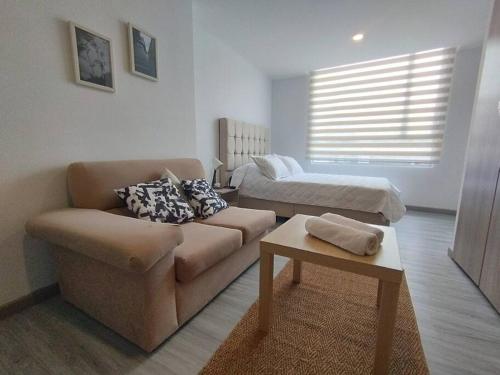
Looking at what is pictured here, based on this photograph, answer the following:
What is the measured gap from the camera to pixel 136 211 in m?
1.54

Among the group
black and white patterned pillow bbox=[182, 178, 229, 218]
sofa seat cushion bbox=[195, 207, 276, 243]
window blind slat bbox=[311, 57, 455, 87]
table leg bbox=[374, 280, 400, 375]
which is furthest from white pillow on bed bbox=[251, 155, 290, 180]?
table leg bbox=[374, 280, 400, 375]

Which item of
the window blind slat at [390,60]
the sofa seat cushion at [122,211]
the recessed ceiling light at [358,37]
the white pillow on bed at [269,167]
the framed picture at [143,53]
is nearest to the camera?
the sofa seat cushion at [122,211]

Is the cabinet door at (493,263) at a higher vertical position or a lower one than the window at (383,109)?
lower

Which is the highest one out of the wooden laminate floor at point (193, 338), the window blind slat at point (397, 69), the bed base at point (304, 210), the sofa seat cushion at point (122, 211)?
the window blind slat at point (397, 69)

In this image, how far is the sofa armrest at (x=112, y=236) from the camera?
959 mm

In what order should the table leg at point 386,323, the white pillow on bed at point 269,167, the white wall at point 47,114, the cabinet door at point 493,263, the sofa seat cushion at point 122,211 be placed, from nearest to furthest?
the table leg at point 386,323
the white wall at point 47,114
the cabinet door at point 493,263
the sofa seat cushion at point 122,211
the white pillow on bed at point 269,167

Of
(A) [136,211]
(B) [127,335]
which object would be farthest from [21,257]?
(B) [127,335]

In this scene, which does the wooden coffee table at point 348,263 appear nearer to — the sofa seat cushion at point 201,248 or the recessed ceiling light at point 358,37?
the sofa seat cushion at point 201,248

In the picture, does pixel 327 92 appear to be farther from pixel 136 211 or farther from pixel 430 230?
pixel 136 211

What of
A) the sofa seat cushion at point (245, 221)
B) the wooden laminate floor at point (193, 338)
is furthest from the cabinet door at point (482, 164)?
the sofa seat cushion at point (245, 221)

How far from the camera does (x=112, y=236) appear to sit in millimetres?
1039

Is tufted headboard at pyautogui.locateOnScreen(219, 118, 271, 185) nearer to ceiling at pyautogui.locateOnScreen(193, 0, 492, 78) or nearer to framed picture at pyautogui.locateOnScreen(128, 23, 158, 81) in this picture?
ceiling at pyautogui.locateOnScreen(193, 0, 492, 78)

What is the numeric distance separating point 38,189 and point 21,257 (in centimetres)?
43

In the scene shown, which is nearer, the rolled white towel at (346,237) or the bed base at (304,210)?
the rolled white towel at (346,237)
